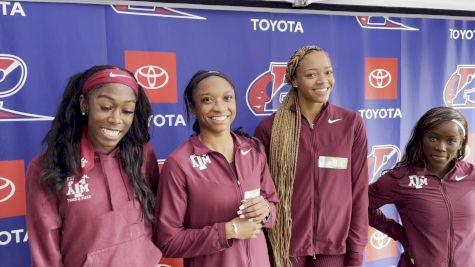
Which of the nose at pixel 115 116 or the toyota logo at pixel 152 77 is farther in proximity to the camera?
the toyota logo at pixel 152 77

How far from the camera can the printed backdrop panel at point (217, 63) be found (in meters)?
2.20

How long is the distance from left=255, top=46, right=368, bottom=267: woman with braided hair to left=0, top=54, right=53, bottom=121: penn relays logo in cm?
132

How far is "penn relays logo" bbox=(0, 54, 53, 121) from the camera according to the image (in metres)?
2.13

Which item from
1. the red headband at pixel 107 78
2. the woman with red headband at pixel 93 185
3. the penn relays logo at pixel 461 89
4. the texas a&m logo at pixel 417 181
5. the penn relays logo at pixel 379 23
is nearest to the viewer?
the woman with red headband at pixel 93 185

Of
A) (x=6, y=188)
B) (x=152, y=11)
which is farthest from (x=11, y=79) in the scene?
(x=152, y=11)

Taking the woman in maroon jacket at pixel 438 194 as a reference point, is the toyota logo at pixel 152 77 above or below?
above

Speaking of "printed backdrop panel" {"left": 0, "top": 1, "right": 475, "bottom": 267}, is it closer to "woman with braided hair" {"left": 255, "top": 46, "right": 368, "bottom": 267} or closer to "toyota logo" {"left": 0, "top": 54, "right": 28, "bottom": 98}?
"toyota logo" {"left": 0, "top": 54, "right": 28, "bottom": 98}

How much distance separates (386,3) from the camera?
2.84 metres

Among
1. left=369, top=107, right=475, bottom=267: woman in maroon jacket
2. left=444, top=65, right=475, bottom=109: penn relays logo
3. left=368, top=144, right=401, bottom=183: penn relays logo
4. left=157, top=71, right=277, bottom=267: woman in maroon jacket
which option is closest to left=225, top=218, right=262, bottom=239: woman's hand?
left=157, top=71, right=277, bottom=267: woman in maroon jacket

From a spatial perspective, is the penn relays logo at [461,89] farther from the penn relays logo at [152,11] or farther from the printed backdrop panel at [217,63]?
the penn relays logo at [152,11]

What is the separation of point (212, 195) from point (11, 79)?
1.27 m

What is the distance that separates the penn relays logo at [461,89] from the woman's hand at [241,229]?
2423 millimetres

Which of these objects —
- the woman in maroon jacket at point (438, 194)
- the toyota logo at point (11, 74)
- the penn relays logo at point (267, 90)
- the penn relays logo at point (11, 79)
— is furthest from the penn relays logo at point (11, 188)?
the woman in maroon jacket at point (438, 194)

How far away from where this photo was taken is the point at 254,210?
1.71 m
